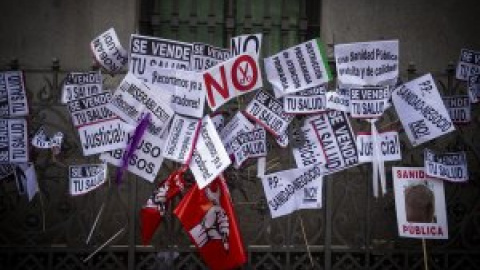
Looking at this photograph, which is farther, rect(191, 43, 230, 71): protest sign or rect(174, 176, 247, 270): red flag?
rect(191, 43, 230, 71): protest sign

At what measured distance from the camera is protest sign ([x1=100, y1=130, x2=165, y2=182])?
6078 millimetres

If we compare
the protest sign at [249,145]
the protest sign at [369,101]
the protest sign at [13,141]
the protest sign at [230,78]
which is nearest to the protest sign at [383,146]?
the protest sign at [369,101]

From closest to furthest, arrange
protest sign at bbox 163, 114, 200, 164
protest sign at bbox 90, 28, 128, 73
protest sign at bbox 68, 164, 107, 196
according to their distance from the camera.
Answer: protest sign at bbox 163, 114, 200, 164 < protest sign at bbox 68, 164, 107, 196 < protest sign at bbox 90, 28, 128, 73

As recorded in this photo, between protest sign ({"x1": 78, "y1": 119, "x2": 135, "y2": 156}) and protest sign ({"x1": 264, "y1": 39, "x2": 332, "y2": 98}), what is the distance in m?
1.37

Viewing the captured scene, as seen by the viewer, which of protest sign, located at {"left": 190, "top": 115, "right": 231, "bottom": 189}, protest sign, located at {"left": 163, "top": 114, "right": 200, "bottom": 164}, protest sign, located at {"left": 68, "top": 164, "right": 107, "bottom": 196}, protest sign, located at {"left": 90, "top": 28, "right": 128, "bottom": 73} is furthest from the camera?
protest sign, located at {"left": 90, "top": 28, "right": 128, "bottom": 73}

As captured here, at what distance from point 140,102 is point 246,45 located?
1078 millimetres

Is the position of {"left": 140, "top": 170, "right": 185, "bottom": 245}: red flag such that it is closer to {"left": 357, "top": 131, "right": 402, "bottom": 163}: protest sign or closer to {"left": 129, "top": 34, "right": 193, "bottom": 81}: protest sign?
{"left": 129, "top": 34, "right": 193, "bottom": 81}: protest sign

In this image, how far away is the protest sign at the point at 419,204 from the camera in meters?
6.09

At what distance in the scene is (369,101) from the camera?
19.9ft

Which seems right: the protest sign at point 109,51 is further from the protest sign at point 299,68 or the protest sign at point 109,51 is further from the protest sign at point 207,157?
the protest sign at point 299,68

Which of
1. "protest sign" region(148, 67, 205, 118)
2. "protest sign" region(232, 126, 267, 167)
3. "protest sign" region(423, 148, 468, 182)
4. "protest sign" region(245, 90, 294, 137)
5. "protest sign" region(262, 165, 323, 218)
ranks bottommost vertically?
"protest sign" region(262, 165, 323, 218)

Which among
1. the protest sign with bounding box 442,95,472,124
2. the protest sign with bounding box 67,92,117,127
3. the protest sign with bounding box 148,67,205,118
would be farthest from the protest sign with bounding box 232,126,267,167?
the protest sign with bounding box 442,95,472,124

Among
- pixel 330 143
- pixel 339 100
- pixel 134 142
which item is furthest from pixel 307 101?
pixel 134 142

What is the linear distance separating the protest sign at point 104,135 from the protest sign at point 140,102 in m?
0.14
